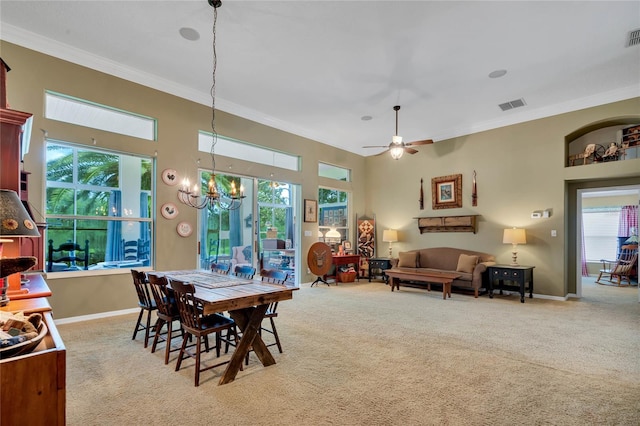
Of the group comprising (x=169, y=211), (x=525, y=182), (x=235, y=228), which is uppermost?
(x=525, y=182)

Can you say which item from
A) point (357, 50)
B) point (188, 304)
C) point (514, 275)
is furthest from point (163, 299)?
point (514, 275)

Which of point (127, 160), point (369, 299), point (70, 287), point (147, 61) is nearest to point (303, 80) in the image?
point (147, 61)

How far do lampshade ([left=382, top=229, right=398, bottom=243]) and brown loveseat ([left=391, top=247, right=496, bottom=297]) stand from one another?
0.52m

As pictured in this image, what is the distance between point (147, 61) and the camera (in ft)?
15.3

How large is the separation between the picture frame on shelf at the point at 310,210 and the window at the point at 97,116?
3490 millimetres

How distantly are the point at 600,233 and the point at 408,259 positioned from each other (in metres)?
6.34

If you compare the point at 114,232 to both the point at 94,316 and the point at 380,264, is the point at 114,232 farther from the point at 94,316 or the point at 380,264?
the point at 380,264

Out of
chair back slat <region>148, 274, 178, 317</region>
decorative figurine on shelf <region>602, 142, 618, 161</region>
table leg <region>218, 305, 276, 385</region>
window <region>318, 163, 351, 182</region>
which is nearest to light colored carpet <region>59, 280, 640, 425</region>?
table leg <region>218, 305, 276, 385</region>

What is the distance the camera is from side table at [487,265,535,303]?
19.4 feet

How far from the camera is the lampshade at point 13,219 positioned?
1.74m

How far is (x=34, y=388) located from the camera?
1.21 metres

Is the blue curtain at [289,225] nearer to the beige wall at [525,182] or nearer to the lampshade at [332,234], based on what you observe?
the lampshade at [332,234]

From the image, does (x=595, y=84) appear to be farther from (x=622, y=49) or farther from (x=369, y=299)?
(x=369, y=299)

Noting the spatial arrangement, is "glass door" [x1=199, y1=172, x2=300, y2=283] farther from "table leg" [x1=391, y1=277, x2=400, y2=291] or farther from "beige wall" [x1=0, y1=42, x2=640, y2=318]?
"table leg" [x1=391, y1=277, x2=400, y2=291]
